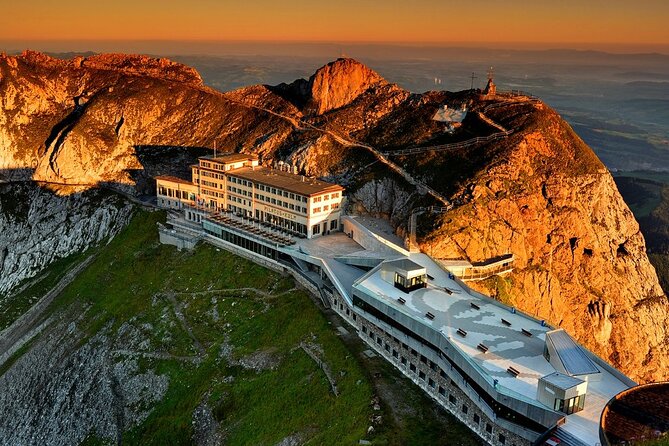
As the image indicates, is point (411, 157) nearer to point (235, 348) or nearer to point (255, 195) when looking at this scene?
point (255, 195)

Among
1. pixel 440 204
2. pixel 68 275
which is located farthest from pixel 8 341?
pixel 440 204

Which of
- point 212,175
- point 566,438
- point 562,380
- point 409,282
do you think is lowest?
point 566,438

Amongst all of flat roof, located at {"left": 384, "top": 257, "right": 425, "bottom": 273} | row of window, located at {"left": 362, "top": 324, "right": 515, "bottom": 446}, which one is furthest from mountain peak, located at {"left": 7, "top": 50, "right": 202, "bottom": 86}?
row of window, located at {"left": 362, "top": 324, "right": 515, "bottom": 446}

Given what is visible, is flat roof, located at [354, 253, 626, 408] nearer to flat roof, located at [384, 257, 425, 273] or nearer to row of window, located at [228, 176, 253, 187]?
flat roof, located at [384, 257, 425, 273]

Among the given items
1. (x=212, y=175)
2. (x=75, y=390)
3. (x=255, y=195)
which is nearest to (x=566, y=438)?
(x=75, y=390)

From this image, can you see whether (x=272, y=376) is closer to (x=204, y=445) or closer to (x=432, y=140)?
(x=204, y=445)

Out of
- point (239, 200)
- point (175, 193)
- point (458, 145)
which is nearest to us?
point (458, 145)

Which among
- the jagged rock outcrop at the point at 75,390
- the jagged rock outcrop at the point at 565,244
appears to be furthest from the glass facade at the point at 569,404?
the jagged rock outcrop at the point at 75,390
